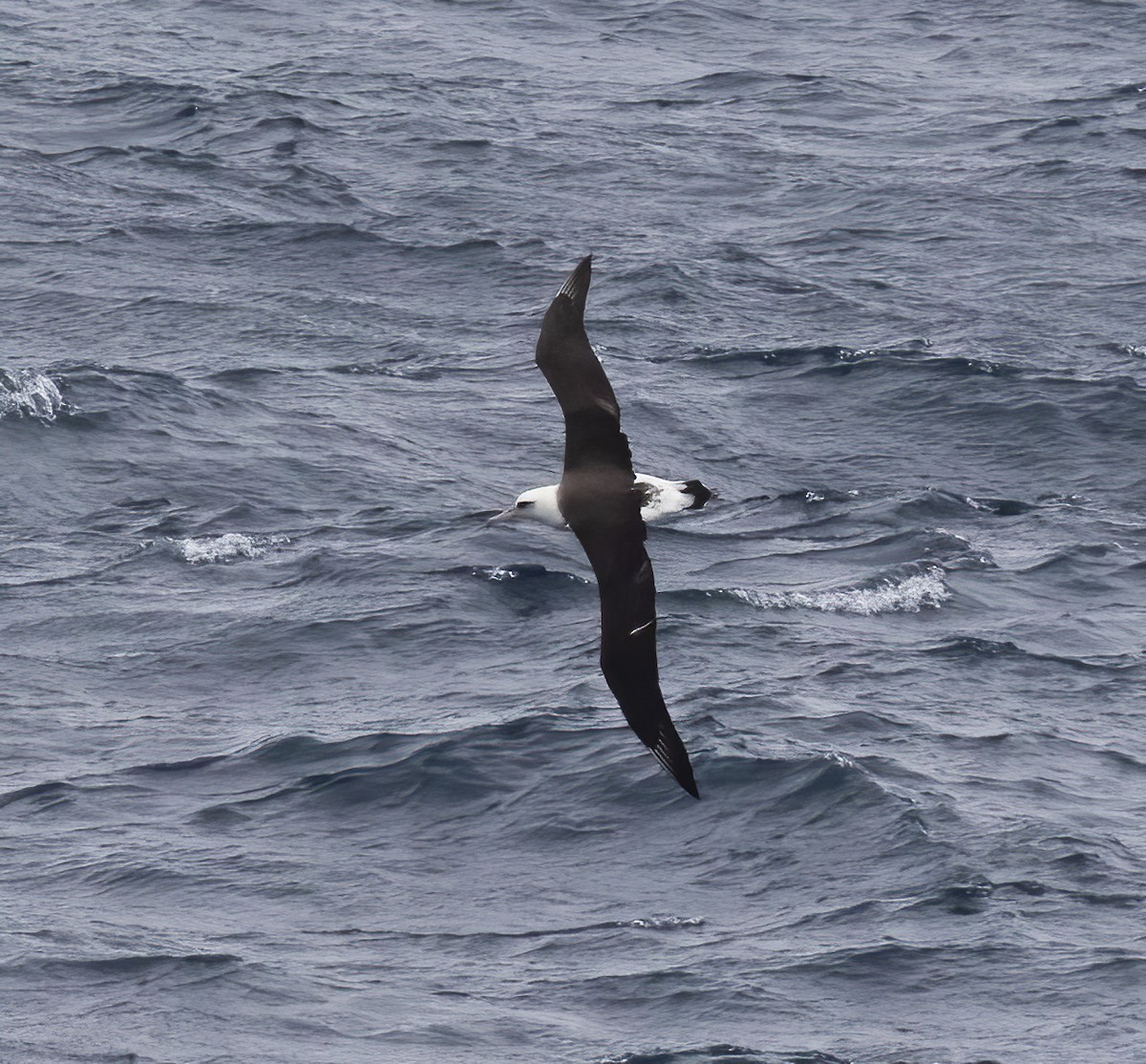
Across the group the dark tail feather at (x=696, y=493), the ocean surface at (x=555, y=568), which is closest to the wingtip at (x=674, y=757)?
the dark tail feather at (x=696, y=493)

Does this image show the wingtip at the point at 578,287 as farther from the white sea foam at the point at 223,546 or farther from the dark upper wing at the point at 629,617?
the white sea foam at the point at 223,546

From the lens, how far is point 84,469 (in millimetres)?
24344

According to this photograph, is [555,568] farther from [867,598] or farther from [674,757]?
[674,757]

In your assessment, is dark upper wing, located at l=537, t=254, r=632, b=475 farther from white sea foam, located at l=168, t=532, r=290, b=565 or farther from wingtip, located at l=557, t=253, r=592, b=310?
white sea foam, located at l=168, t=532, r=290, b=565

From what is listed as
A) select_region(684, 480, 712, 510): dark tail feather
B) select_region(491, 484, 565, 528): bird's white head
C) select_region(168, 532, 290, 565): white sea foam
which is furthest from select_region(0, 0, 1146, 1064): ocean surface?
select_region(684, 480, 712, 510): dark tail feather

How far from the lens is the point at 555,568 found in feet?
73.3

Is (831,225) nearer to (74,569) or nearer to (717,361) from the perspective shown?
(717,361)

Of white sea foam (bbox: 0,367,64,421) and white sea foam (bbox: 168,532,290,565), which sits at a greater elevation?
white sea foam (bbox: 0,367,64,421)

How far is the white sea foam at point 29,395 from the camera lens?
25.3 meters

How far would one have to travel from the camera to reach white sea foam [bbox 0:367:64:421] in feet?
83.1

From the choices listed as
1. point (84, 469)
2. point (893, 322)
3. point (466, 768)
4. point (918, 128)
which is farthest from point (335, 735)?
point (918, 128)

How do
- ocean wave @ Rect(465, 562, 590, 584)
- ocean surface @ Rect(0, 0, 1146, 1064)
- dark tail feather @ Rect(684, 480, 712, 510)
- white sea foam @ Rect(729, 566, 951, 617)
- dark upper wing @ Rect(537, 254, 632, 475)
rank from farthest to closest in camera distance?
ocean wave @ Rect(465, 562, 590, 584) < white sea foam @ Rect(729, 566, 951, 617) < ocean surface @ Rect(0, 0, 1146, 1064) < dark upper wing @ Rect(537, 254, 632, 475) < dark tail feather @ Rect(684, 480, 712, 510)

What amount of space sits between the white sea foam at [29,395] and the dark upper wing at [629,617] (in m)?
11.9

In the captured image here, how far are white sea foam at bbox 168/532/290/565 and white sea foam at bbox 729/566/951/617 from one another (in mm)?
4648
